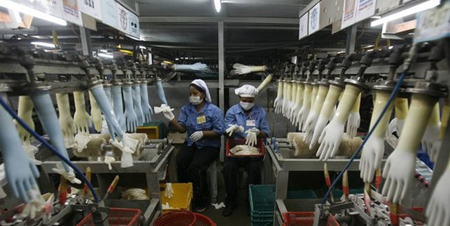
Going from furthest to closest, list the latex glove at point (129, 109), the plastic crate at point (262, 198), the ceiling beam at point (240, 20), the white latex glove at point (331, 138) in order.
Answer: the ceiling beam at point (240, 20) → the plastic crate at point (262, 198) → the latex glove at point (129, 109) → the white latex glove at point (331, 138)

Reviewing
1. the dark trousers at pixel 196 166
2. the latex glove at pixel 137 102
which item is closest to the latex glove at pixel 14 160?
the latex glove at pixel 137 102

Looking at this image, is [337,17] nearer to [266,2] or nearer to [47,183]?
[266,2]

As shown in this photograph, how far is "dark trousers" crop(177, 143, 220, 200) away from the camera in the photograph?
2689mm

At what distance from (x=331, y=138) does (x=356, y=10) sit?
0.83 m

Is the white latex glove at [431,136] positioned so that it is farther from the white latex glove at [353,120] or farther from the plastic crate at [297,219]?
the plastic crate at [297,219]

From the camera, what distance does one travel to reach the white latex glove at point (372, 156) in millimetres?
762

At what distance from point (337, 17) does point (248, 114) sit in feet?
5.73

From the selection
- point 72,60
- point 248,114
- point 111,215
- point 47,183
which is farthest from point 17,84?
point 248,114

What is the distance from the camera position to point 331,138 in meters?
0.90

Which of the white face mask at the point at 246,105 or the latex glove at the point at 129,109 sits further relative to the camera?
the white face mask at the point at 246,105

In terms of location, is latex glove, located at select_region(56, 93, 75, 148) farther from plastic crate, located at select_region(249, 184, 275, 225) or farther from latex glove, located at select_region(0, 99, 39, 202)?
plastic crate, located at select_region(249, 184, 275, 225)

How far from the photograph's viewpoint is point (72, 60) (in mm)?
1078

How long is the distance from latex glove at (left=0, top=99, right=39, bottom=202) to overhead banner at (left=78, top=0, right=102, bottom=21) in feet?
3.67

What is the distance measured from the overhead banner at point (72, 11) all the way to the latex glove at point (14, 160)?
38.2 inches
